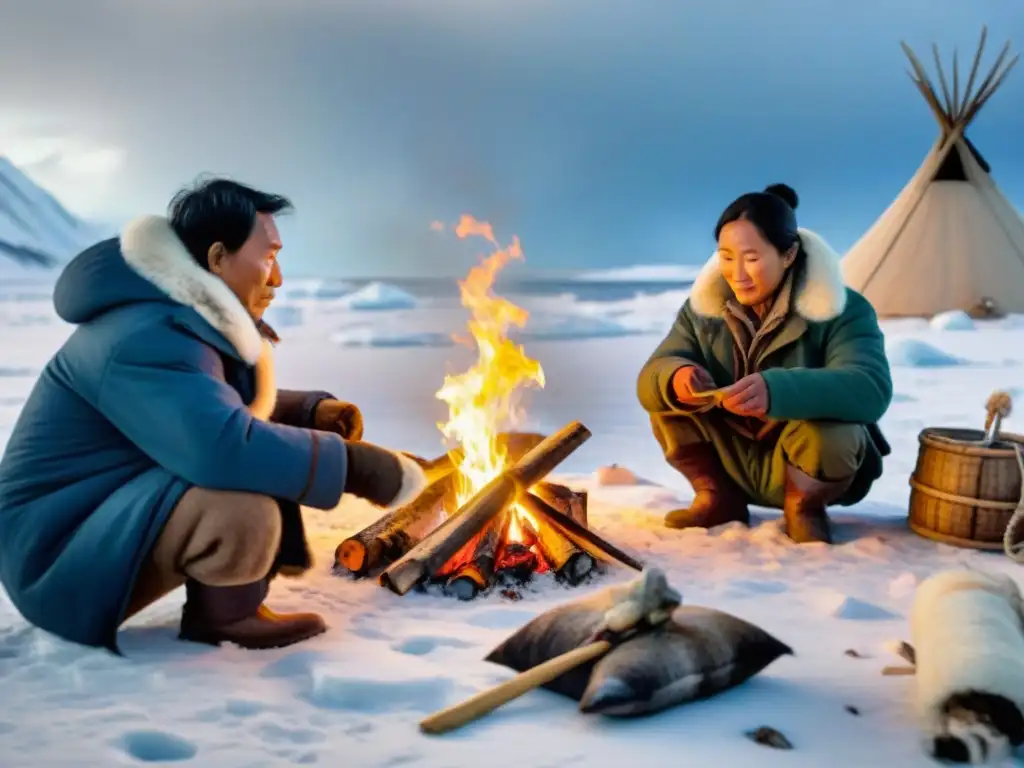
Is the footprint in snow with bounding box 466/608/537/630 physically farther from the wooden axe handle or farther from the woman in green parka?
the woman in green parka

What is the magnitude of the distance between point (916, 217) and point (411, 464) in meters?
8.39

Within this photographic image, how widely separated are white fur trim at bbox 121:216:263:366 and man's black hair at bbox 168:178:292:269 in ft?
0.17

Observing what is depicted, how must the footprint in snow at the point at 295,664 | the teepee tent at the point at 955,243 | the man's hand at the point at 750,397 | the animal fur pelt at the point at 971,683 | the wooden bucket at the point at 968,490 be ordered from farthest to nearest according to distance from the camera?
the teepee tent at the point at 955,243, the wooden bucket at the point at 968,490, the man's hand at the point at 750,397, the footprint in snow at the point at 295,664, the animal fur pelt at the point at 971,683

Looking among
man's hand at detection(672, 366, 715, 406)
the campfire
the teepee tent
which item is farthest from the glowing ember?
the teepee tent

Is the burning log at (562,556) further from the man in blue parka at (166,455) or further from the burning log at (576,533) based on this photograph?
the man in blue parka at (166,455)

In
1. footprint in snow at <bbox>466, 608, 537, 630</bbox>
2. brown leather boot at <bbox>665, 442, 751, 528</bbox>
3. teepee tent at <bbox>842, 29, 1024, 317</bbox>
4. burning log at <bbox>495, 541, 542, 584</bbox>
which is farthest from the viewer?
teepee tent at <bbox>842, 29, 1024, 317</bbox>

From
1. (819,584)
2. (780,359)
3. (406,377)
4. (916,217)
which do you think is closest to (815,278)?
(780,359)

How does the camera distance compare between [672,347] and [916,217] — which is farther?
[916,217]

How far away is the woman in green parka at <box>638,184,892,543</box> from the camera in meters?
3.04

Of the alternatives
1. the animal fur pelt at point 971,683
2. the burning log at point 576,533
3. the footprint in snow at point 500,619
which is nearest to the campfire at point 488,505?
the burning log at point 576,533

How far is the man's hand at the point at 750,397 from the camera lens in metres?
2.99

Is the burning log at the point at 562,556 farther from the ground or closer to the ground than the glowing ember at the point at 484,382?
closer to the ground

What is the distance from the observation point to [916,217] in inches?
365

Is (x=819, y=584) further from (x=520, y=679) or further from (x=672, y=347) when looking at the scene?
(x=520, y=679)
